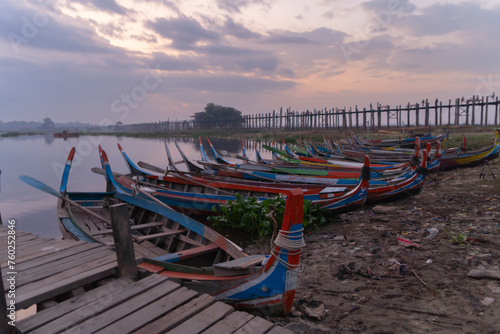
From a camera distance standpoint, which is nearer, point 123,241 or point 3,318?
point 3,318

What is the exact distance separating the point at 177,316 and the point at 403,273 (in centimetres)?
311

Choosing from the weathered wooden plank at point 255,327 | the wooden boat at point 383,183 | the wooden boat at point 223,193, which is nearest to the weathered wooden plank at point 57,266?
the weathered wooden plank at point 255,327

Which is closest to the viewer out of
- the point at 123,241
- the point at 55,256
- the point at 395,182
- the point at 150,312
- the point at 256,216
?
the point at 150,312

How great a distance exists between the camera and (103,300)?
263cm

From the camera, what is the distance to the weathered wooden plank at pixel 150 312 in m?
2.31

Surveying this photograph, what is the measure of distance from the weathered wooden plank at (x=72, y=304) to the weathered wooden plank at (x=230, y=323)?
37.6 inches

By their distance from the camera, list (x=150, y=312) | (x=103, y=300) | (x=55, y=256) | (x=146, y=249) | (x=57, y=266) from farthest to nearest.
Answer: (x=146, y=249), (x=55, y=256), (x=57, y=266), (x=103, y=300), (x=150, y=312)

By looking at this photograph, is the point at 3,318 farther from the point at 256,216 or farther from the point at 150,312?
the point at 256,216

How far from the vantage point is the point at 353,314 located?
3424 mm

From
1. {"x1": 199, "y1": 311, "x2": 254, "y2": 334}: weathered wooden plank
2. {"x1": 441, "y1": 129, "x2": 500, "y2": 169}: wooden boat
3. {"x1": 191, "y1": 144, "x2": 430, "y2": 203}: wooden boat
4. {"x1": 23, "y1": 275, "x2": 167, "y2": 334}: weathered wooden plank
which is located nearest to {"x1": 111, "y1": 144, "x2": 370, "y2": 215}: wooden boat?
{"x1": 191, "y1": 144, "x2": 430, "y2": 203}: wooden boat

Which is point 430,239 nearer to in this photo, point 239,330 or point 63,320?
point 239,330

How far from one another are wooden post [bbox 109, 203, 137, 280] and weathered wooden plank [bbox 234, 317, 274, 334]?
4.15 ft

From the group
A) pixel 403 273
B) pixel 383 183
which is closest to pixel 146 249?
pixel 403 273

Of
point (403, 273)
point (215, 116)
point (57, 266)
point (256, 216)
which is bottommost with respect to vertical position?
point (403, 273)
